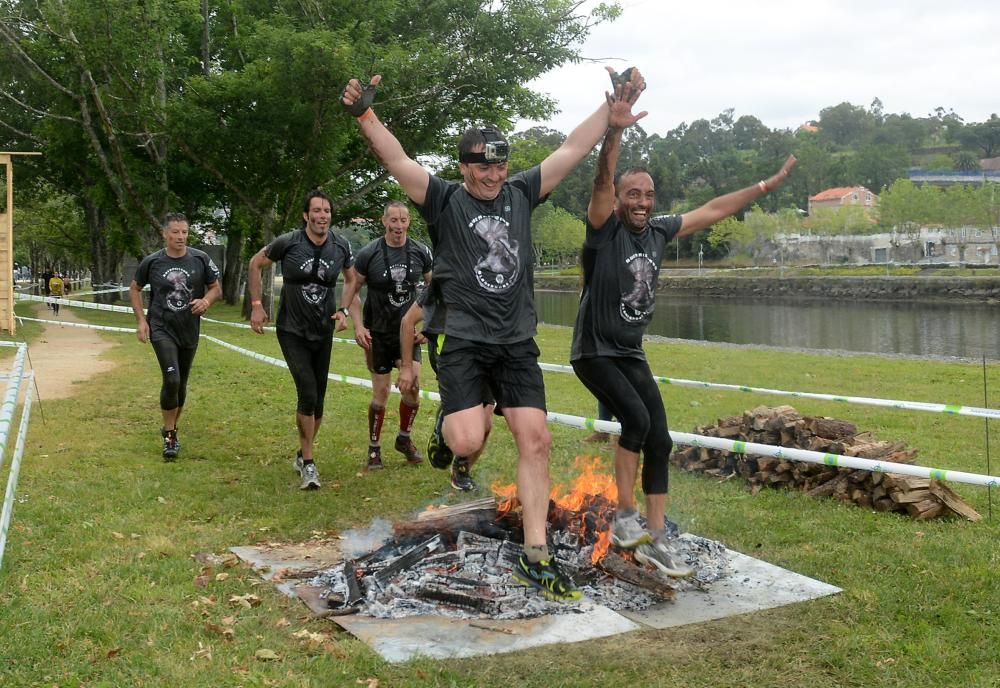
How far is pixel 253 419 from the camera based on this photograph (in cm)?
1102

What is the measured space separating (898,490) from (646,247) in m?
2.69

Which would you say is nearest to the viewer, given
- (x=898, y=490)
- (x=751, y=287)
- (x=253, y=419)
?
(x=898, y=490)

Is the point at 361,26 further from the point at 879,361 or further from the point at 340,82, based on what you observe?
the point at 879,361

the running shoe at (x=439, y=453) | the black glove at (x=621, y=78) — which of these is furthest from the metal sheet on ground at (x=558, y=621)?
the black glove at (x=621, y=78)

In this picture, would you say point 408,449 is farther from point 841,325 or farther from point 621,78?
point 841,325

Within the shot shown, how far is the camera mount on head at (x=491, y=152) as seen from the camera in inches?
202

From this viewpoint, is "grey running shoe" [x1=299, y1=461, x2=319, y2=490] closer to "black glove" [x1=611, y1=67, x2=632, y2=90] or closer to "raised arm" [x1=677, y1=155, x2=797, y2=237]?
"raised arm" [x1=677, y1=155, x2=797, y2=237]

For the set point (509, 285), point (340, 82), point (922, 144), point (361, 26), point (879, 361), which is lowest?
point (879, 361)

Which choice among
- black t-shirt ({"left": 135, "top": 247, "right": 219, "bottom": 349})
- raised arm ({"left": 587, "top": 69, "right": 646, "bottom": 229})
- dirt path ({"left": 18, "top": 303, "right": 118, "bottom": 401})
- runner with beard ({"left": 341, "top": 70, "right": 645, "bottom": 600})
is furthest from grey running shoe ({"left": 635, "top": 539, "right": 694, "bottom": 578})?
dirt path ({"left": 18, "top": 303, "right": 118, "bottom": 401})

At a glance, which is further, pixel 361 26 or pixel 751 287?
pixel 751 287

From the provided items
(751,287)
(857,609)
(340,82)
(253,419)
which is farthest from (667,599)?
(751,287)

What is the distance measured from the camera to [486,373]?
5270mm

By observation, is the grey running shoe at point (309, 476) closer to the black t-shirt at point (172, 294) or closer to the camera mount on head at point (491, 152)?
the black t-shirt at point (172, 294)

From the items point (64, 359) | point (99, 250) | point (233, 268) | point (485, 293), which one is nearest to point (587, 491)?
point (485, 293)
